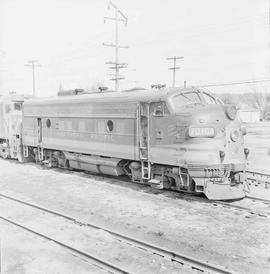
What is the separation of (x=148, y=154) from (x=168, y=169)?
2.49ft

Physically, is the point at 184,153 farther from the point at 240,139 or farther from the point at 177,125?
the point at 240,139

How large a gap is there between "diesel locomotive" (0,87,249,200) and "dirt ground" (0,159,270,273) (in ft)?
2.21

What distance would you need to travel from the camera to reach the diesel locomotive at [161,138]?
33.7 ft

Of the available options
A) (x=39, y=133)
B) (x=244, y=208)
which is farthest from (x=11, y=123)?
(x=244, y=208)

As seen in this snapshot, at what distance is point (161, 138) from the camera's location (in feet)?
36.5

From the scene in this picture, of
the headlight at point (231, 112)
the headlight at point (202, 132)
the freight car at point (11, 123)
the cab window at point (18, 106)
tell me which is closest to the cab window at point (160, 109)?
the headlight at point (202, 132)

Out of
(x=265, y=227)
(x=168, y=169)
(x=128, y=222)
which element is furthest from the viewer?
(x=168, y=169)

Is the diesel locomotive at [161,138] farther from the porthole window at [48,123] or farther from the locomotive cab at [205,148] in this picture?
the porthole window at [48,123]

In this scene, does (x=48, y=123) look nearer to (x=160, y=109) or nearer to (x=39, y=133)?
(x=39, y=133)

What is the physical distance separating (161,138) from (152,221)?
2858mm

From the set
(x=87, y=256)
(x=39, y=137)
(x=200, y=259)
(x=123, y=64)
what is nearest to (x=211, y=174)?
(x=200, y=259)

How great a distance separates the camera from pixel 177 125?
1060 cm

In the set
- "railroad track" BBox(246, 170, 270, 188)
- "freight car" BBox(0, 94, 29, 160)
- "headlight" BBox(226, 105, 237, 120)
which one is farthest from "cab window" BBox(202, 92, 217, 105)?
"freight car" BBox(0, 94, 29, 160)

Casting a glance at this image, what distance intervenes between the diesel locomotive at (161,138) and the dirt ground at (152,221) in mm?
675
